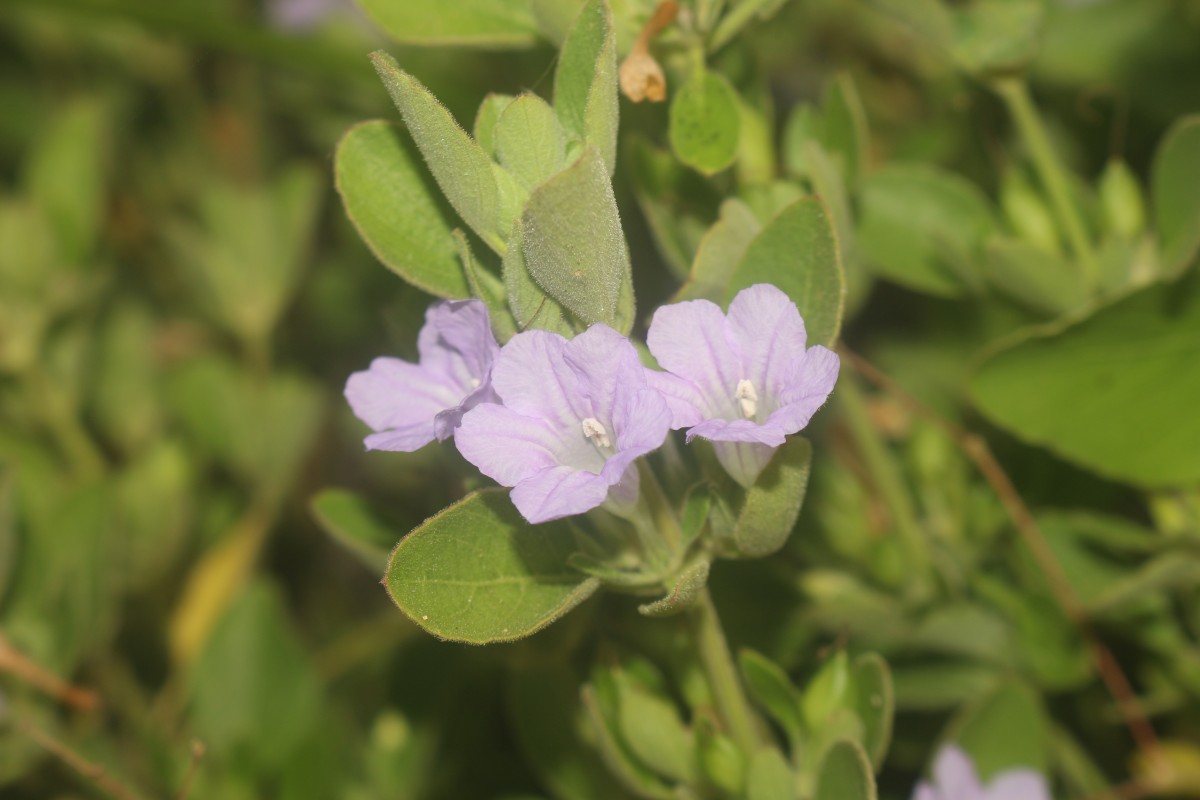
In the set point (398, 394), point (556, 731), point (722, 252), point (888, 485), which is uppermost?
point (722, 252)

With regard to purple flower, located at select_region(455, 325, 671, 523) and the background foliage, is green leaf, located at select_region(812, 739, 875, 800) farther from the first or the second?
purple flower, located at select_region(455, 325, 671, 523)

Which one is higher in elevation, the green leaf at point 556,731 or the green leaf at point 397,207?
the green leaf at point 397,207

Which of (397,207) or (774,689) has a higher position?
(397,207)

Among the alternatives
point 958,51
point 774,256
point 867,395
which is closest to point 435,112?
point 774,256

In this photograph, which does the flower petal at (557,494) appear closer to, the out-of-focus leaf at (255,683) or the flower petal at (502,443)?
the flower petal at (502,443)

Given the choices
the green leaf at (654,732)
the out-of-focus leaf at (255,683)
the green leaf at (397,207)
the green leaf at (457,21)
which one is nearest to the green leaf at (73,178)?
the out-of-focus leaf at (255,683)

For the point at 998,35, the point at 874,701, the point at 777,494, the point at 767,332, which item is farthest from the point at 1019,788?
the point at 998,35

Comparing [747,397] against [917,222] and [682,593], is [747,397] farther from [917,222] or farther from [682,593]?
[917,222]
